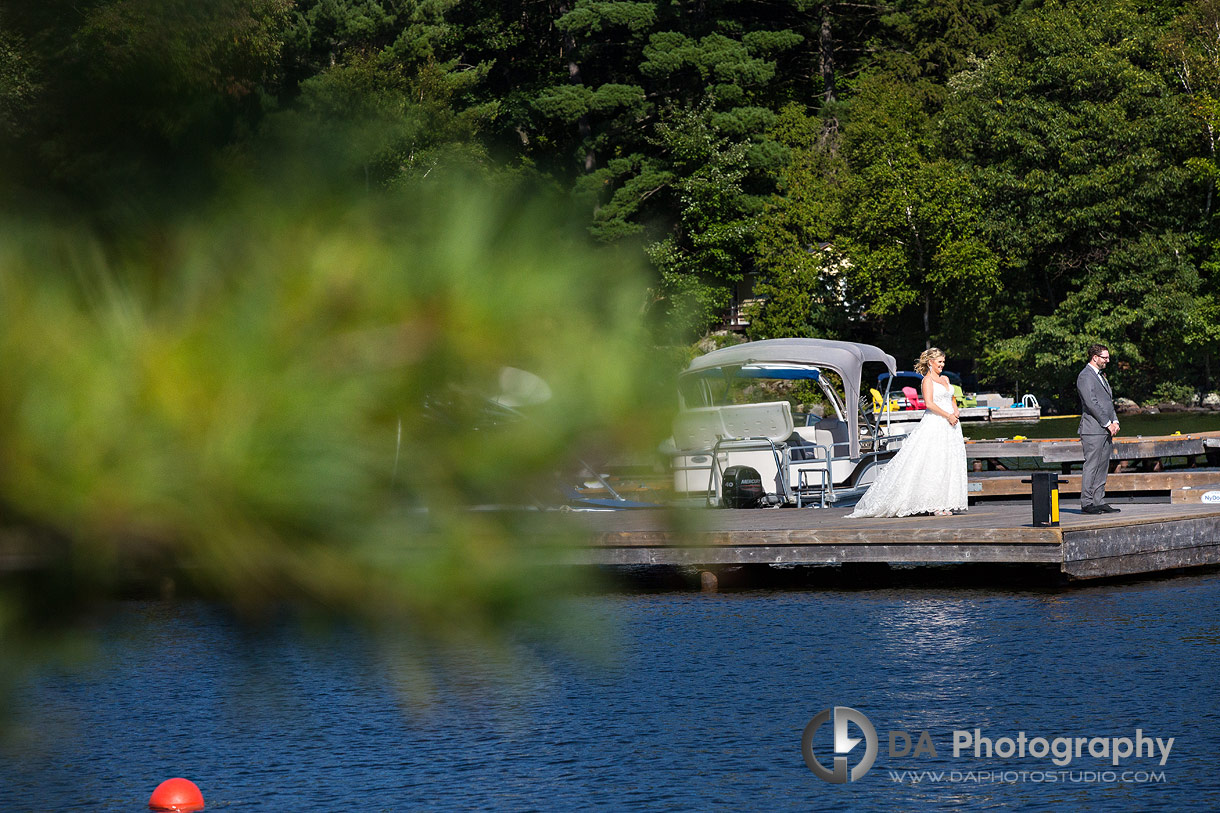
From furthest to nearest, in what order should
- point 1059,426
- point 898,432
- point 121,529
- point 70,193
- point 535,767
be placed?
point 1059,426 → point 898,432 → point 535,767 → point 70,193 → point 121,529

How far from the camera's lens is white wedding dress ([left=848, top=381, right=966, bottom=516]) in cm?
1579

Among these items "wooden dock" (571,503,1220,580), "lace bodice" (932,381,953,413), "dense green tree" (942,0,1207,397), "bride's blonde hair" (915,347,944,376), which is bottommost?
"wooden dock" (571,503,1220,580)

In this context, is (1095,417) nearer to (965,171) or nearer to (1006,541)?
(1006,541)

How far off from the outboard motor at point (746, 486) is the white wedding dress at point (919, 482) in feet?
9.46

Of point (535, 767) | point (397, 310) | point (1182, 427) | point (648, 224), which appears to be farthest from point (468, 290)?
point (1182, 427)

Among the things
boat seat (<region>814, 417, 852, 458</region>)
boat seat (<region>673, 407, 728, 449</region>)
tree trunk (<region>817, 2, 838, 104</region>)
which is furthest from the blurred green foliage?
tree trunk (<region>817, 2, 838, 104</region>)

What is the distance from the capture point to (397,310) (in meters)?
1.25

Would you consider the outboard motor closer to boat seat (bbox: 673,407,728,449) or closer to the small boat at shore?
the small boat at shore

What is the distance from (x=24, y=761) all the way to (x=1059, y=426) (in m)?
53.3

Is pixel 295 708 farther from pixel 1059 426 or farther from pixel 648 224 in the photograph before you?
pixel 1059 426

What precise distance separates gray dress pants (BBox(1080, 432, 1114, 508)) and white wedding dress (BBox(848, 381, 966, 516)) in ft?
4.44

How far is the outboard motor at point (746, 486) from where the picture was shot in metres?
18.8

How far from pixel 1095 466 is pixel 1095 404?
95 centimetres

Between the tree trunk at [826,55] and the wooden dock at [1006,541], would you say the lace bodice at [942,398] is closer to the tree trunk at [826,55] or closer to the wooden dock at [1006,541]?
the wooden dock at [1006,541]
